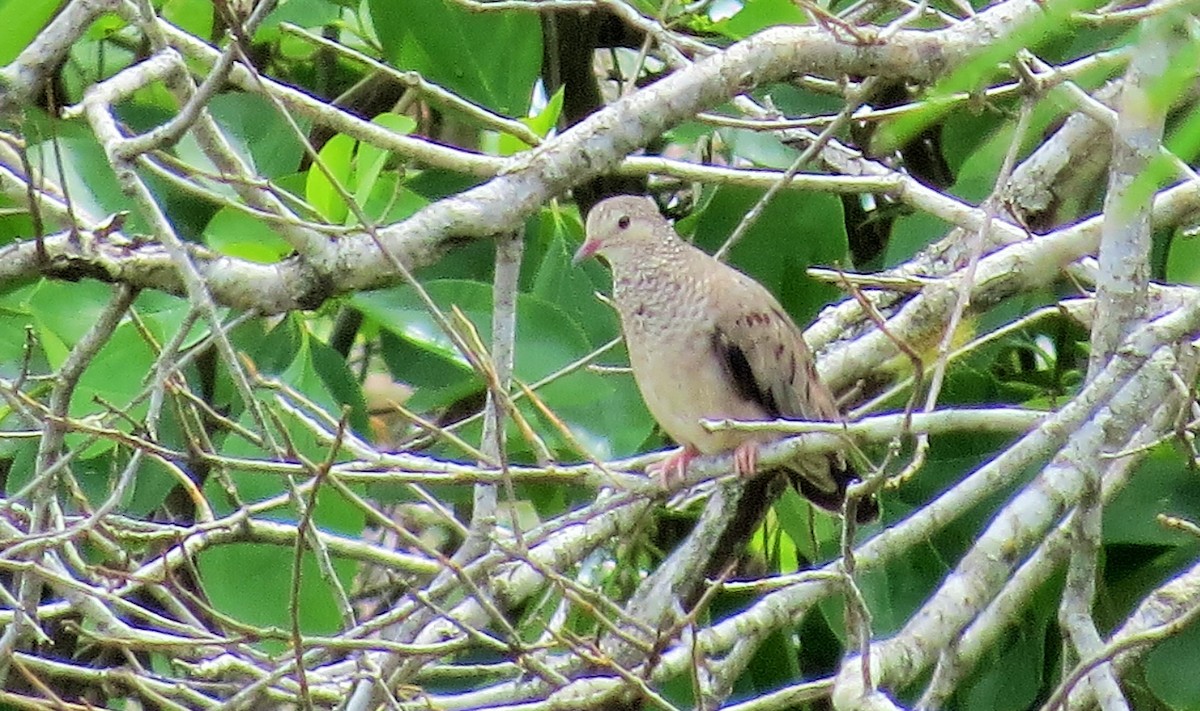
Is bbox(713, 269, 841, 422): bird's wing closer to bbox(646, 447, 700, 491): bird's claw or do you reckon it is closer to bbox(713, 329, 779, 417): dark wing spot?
bbox(713, 329, 779, 417): dark wing spot

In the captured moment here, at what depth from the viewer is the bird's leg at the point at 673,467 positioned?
232cm

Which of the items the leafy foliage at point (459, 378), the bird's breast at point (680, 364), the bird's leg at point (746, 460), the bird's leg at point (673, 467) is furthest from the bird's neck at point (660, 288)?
the bird's leg at point (746, 460)

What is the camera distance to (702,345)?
3.03 m

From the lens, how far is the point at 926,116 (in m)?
0.78

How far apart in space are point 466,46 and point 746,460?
1.05 metres

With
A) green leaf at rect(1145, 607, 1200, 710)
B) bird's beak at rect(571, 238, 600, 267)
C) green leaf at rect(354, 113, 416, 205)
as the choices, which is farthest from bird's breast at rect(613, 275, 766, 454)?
green leaf at rect(1145, 607, 1200, 710)

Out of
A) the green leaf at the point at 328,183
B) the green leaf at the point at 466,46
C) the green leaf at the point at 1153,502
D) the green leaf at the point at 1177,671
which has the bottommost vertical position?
the green leaf at the point at 1177,671

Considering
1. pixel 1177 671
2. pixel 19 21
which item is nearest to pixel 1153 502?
pixel 1177 671

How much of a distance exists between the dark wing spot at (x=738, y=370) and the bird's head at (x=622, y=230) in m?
0.25

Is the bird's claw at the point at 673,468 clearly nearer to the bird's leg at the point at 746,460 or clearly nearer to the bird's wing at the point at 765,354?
the bird's leg at the point at 746,460

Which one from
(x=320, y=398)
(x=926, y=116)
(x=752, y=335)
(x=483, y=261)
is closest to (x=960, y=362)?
(x=752, y=335)

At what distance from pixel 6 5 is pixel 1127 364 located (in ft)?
5.46

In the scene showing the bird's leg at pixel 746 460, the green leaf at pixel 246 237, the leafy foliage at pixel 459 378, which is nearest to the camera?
the leafy foliage at pixel 459 378

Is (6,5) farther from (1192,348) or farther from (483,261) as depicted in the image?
(1192,348)
